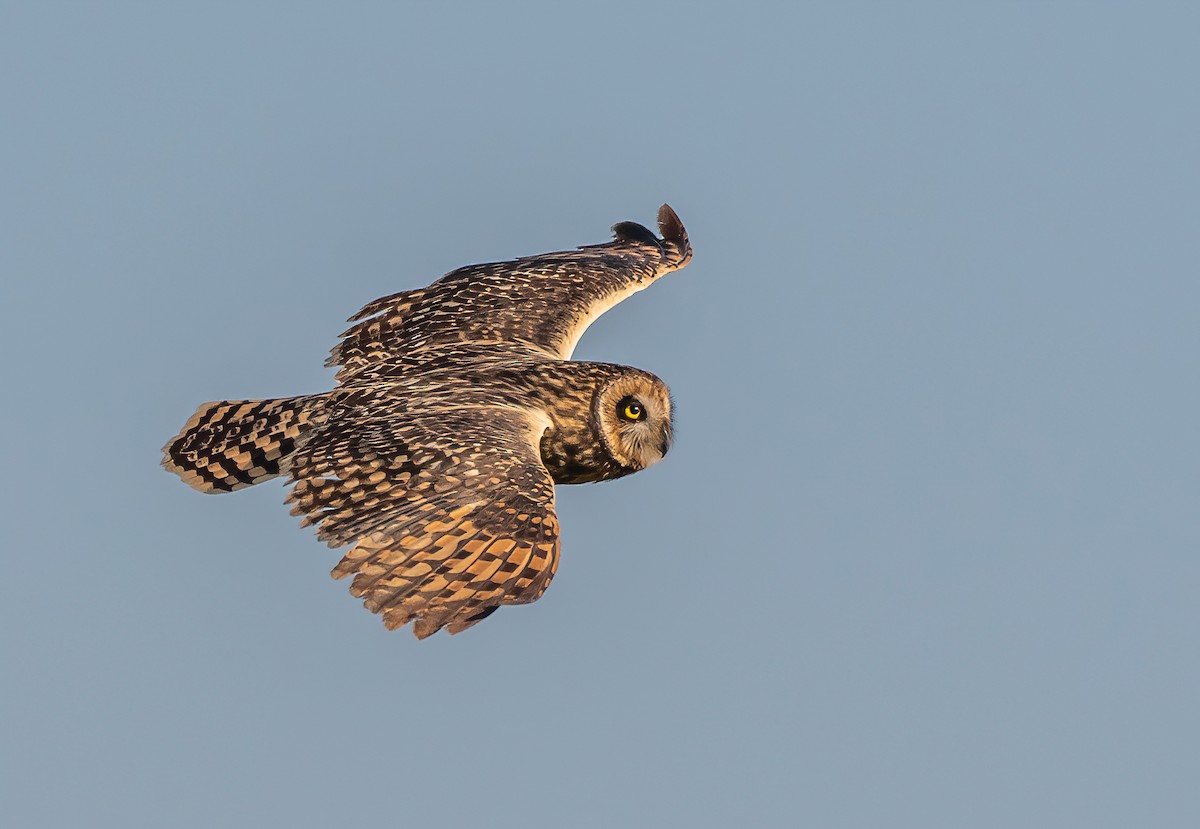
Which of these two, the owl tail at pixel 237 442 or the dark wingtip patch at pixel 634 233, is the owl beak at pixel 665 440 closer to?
the owl tail at pixel 237 442

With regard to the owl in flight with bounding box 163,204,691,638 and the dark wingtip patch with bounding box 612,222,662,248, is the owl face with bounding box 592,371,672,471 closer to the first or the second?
the owl in flight with bounding box 163,204,691,638

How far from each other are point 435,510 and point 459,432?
1.05 meters

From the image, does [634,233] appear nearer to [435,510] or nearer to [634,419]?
[634,419]

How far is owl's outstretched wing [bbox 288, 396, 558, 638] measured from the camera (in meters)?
13.1

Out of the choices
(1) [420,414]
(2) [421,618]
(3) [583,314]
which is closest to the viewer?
(2) [421,618]

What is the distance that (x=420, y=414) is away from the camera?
598 inches

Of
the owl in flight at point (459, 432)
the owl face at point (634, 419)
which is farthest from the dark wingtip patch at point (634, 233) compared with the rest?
the owl face at point (634, 419)

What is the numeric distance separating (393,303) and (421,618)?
6238 millimetres

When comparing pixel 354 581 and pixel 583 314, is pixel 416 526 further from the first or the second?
pixel 583 314

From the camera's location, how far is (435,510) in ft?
45.1

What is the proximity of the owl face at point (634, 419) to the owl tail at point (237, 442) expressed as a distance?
8.28 feet

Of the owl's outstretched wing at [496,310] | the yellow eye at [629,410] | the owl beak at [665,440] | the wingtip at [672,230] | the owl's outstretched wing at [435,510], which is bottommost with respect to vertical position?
the owl's outstretched wing at [435,510]

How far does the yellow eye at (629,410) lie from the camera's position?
1627 cm

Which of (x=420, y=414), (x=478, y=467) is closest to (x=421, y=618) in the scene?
(x=478, y=467)
